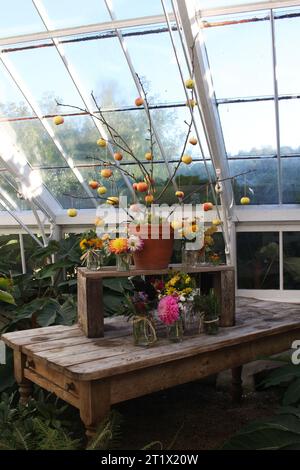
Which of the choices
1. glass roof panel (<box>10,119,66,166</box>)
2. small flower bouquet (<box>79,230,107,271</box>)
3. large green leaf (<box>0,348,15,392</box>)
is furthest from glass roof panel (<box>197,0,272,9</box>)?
large green leaf (<box>0,348,15,392</box>)

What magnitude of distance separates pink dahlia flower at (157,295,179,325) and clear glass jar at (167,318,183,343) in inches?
4.0

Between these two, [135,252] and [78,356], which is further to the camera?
[135,252]

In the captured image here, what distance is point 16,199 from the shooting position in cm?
745

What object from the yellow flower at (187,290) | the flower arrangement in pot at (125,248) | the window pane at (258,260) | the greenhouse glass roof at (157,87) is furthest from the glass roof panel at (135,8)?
the window pane at (258,260)

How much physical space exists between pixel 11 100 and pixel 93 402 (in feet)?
15.0

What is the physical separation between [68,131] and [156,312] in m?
3.87

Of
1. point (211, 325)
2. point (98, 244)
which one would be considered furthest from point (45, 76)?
point (211, 325)

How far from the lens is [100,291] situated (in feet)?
8.96

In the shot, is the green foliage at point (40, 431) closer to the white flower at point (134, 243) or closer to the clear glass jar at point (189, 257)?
the white flower at point (134, 243)

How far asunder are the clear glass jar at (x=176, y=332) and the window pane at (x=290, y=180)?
12.2 feet

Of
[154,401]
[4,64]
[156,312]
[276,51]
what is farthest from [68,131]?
[156,312]

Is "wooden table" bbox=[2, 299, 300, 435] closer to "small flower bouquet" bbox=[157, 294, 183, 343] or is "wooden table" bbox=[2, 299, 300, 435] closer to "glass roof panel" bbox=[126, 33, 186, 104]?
"small flower bouquet" bbox=[157, 294, 183, 343]
